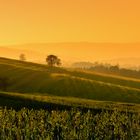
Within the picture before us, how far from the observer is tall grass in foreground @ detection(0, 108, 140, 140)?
6075cm

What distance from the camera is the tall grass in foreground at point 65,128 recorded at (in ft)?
199

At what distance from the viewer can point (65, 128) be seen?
62531 mm

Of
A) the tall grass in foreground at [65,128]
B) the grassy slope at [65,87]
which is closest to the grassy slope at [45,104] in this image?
the tall grass in foreground at [65,128]

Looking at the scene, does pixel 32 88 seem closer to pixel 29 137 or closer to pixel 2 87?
pixel 2 87

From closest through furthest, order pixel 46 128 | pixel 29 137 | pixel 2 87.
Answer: pixel 29 137
pixel 46 128
pixel 2 87

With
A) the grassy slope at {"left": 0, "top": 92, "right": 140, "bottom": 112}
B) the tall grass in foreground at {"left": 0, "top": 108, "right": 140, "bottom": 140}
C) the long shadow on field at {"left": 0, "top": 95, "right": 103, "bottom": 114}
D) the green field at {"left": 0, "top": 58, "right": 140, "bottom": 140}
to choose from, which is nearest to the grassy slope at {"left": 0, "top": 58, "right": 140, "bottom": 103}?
the green field at {"left": 0, "top": 58, "right": 140, "bottom": 140}

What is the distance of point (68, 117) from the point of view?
6981 cm

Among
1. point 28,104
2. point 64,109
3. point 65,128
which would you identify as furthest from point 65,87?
point 65,128

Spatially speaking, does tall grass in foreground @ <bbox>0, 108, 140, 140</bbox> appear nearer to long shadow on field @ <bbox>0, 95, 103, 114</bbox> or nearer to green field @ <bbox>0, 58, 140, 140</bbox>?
green field @ <bbox>0, 58, 140, 140</bbox>

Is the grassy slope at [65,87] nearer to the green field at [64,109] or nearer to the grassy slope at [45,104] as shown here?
the green field at [64,109]

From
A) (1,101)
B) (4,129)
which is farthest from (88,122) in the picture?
(1,101)

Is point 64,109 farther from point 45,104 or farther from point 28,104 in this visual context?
Answer: point 28,104

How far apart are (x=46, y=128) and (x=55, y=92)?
59.0m

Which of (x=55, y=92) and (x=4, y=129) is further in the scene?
(x=55, y=92)
